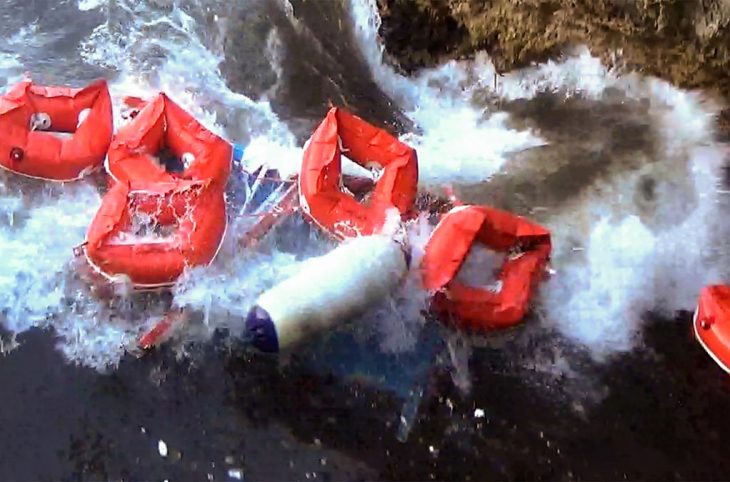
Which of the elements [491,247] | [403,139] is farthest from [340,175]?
[403,139]

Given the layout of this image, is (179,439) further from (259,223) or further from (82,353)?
(259,223)

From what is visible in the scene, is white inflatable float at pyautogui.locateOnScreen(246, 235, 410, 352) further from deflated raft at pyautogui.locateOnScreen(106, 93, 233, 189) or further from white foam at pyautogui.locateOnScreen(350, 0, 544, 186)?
white foam at pyautogui.locateOnScreen(350, 0, 544, 186)

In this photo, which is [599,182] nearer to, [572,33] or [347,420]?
[572,33]

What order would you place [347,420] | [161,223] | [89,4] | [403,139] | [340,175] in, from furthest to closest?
[89,4] → [403,139] → [340,175] → [161,223] → [347,420]

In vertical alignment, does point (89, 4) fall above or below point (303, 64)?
below

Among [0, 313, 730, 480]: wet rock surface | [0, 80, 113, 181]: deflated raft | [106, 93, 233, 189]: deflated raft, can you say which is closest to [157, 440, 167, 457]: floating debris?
[0, 313, 730, 480]: wet rock surface

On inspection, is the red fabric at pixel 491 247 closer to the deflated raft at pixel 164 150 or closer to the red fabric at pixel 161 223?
the red fabric at pixel 161 223

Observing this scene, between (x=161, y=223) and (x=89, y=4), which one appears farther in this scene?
(x=89, y=4)
